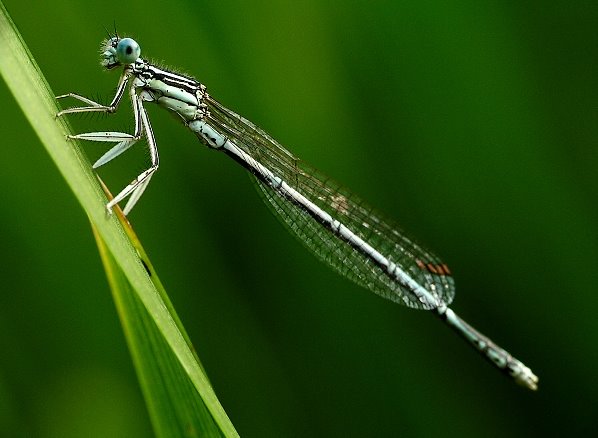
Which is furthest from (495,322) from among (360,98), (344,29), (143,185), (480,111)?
(143,185)

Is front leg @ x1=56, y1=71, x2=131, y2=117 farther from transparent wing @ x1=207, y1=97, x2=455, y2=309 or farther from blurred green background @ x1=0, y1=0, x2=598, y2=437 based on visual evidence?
transparent wing @ x1=207, y1=97, x2=455, y2=309

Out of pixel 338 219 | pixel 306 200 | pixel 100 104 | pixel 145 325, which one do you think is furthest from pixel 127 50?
pixel 145 325

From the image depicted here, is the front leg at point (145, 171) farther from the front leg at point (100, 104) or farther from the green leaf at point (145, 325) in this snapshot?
the green leaf at point (145, 325)

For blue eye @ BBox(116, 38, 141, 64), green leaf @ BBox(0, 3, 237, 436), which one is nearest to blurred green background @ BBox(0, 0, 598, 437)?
blue eye @ BBox(116, 38, 141, 64)

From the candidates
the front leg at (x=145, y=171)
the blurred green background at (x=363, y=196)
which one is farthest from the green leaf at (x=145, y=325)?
the blurred green background at (x=363, y=196)

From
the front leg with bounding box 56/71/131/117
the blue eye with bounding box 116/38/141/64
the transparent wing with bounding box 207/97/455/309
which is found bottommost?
the transparent wing with bounding box 207/97/455/309

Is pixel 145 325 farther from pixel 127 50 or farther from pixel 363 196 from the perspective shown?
pixel 363 196

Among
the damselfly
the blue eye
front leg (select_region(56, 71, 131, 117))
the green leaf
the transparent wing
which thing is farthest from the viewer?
the transparent wing
